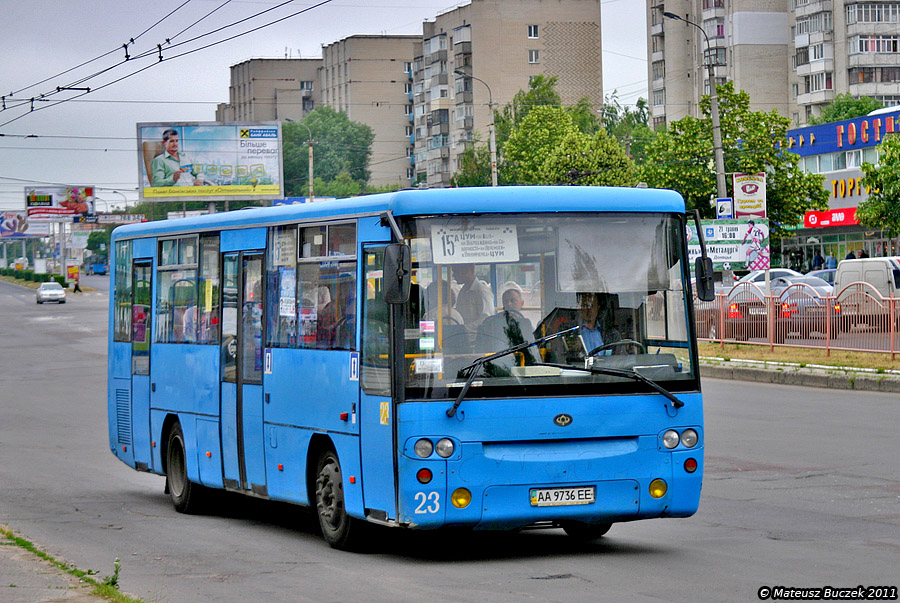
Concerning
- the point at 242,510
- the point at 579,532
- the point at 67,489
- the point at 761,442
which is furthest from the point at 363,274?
the point at 761,442

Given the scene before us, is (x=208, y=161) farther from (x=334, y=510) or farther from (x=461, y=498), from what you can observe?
(x=461, y=498)

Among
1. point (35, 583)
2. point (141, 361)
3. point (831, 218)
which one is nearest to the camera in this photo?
point (35, 583)

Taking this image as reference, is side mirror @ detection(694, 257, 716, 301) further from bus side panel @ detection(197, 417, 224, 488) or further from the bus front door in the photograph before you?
bus side panel @ detection(197, 417, 224, 488)

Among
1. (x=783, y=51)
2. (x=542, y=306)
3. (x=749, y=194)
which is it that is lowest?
(x=542, y=306)

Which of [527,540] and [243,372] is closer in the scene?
[527,540]

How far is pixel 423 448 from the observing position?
26.9 ft

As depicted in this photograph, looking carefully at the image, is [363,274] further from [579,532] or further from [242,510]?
[242,510]

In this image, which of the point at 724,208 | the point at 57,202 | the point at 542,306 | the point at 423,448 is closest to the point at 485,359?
the point at 542,306

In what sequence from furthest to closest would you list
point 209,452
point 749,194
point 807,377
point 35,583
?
point 749,194 < point 807,377 < point 209,452 < point 35,583

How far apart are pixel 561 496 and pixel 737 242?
24.4 metres

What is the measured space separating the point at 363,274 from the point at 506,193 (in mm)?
1098

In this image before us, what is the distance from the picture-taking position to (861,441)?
618 inches

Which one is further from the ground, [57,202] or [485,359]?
[57,202]

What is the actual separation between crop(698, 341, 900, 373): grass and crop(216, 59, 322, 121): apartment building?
137 m
